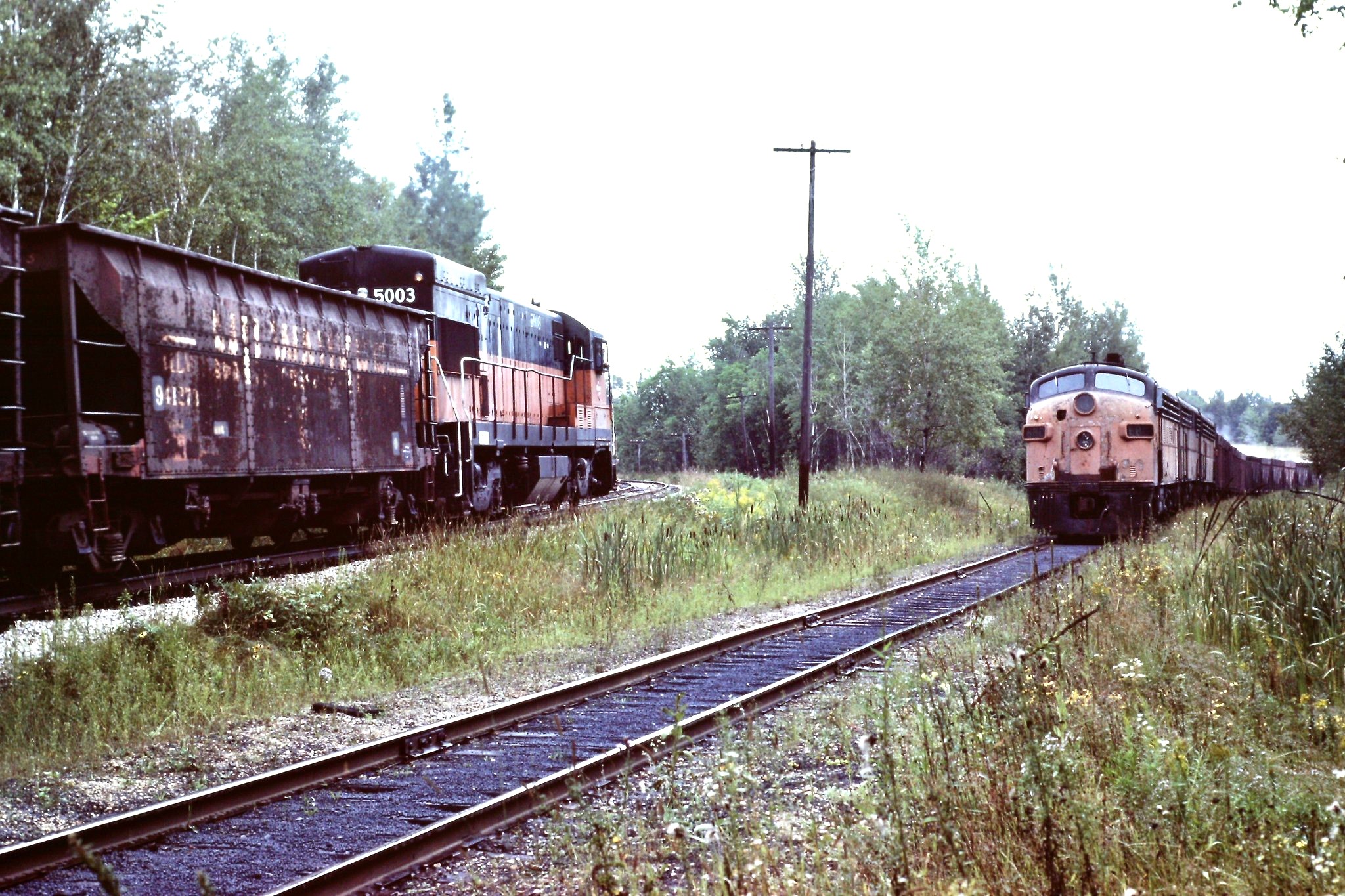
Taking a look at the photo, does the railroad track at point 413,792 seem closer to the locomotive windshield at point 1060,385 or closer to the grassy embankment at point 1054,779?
the grassy embankment at point 1054,779

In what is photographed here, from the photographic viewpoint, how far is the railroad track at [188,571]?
10.1m

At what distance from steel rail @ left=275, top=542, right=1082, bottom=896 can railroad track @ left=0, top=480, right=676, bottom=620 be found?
500 cm

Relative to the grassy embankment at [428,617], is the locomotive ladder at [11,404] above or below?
above

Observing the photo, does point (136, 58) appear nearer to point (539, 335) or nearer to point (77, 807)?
point (539, 335)

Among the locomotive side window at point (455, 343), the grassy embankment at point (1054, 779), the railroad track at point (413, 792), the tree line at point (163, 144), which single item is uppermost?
the tree line at point (163, 144)

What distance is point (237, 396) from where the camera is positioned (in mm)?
12781

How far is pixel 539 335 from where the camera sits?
2262 centimetres

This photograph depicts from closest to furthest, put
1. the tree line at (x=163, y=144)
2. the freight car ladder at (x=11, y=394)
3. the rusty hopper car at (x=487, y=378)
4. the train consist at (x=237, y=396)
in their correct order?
the freight car ladder at (x=11, y=394) → the train consist at (x=237, y=396) → the rusty hopper car at (x=487, y=378) → the tree line at (x=163, y=144)

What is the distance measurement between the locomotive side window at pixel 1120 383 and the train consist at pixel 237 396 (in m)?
10.1

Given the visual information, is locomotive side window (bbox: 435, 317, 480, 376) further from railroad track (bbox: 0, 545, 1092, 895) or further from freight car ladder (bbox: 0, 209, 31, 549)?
railroad track (bbox: 0, 545, 1092, 895)

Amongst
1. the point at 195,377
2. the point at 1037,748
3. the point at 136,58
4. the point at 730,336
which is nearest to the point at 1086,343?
the point at 730,336

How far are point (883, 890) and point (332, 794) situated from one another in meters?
3.07

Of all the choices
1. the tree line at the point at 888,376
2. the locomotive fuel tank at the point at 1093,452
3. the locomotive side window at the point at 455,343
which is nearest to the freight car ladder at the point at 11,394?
the locomotive side window at the point at 455,343

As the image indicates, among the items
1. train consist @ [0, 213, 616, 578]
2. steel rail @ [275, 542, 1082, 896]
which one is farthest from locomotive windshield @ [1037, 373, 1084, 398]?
steel rail @ [275, 542, 1082, 896]
